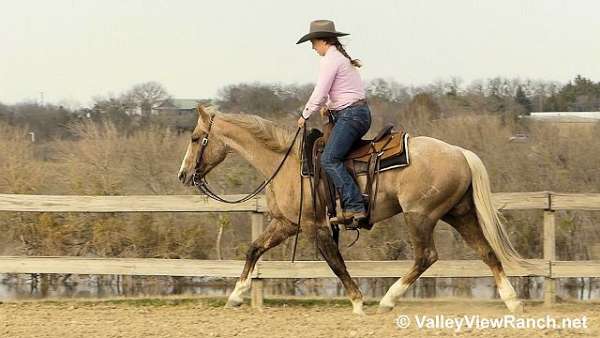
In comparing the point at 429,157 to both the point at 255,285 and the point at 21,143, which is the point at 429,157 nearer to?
the point at 255,285

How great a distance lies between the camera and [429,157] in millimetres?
7688

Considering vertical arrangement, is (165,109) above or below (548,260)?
above

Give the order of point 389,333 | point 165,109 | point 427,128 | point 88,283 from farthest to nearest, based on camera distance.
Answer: point 165,109 → point 427,128 → point 88,283 → point 389,333

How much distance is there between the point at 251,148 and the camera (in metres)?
8.23

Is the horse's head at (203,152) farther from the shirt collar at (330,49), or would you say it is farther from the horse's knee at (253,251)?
the shirt collar at (330,49)

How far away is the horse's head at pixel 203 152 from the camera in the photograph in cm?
828

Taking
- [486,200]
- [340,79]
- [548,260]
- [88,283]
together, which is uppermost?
[340,79]

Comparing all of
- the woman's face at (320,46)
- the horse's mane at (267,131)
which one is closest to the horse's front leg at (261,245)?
the horse's mane at (267,131)

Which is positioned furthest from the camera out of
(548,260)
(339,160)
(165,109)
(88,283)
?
(165,109)

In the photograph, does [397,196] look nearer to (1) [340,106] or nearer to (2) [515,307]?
(1) [340,106]

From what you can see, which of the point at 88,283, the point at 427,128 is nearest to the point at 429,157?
the point at 88,283

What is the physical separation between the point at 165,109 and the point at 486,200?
12.9 m

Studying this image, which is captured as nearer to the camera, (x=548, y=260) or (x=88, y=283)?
(x=548, y=260)

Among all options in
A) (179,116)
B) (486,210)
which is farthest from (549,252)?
(179,116)
